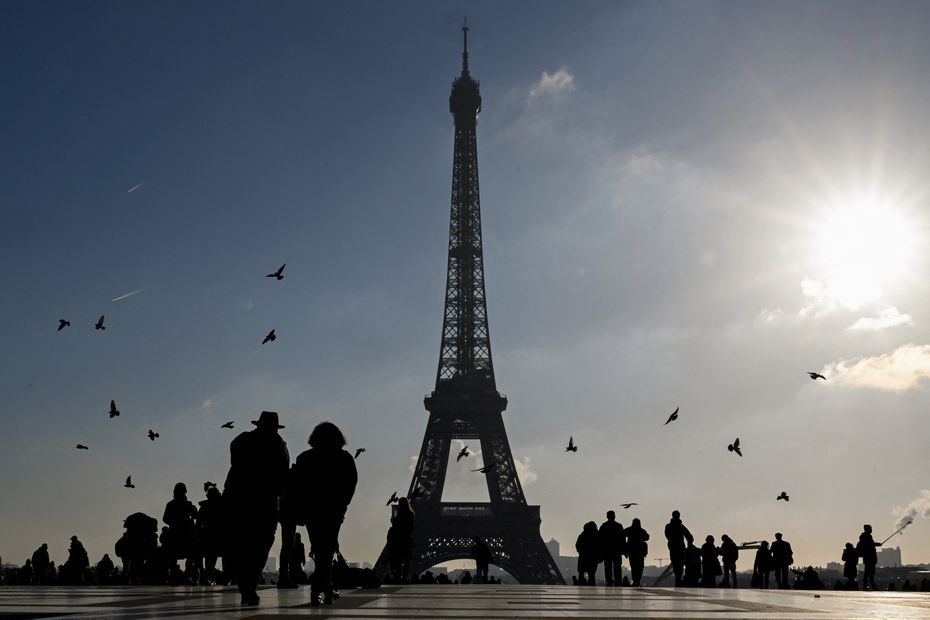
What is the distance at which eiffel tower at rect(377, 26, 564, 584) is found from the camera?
266ft

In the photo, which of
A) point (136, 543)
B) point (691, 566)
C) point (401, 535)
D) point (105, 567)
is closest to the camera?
point (136, 543)

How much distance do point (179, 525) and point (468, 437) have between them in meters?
68.1

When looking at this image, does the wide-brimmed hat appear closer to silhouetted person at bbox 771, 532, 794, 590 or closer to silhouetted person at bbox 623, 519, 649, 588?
silhouetted person at bbox 623, 519, 649, 588

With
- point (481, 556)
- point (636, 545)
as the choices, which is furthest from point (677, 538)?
point (481, 556)

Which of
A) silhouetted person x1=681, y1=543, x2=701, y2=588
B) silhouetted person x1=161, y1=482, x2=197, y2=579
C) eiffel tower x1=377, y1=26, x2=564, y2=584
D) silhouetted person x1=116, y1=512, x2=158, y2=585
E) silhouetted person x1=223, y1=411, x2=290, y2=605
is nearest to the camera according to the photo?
silhouetted person x1=223, y1=411, x2=290, y2=605

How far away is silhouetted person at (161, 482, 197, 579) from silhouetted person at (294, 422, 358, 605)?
10.3 meters

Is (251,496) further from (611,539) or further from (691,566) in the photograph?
(691,566)

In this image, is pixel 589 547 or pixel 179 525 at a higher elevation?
pixel 179 525

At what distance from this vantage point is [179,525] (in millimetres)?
20906

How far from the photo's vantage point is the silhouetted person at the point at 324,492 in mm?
11062

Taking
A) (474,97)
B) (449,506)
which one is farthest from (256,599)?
(474,97)

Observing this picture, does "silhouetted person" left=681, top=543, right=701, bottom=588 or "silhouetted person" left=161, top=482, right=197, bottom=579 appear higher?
"silhouetted person" left=161, top=482, right=197, bottom=579

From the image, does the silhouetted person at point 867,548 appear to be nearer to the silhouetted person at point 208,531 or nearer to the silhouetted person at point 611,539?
the silhouetted person at point 611,539

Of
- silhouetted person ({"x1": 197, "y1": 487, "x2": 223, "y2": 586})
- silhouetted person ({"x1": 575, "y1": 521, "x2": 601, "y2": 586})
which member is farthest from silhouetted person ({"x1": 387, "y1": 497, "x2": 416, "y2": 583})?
silhouetted person ({"x1": 575, "y1": 521, "x2": 601, "y2": 586})
